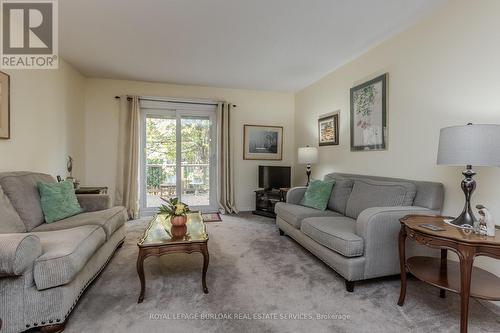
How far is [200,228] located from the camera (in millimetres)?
2336

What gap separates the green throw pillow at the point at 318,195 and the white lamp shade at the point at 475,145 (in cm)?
162

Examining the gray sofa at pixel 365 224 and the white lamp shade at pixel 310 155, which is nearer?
→ the gray sofa at pixel 365 224

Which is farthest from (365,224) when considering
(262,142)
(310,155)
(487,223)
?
(262,142)

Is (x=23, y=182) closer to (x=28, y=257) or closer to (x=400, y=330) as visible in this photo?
(x=28, y=257)

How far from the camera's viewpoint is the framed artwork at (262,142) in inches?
196

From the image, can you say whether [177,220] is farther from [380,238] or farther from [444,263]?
[444,263]

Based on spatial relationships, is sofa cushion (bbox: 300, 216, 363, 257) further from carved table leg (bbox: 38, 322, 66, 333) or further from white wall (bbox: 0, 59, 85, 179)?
white wall (bbox: 0, 59, 85, 179)

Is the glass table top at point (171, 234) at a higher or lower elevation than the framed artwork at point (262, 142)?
lower

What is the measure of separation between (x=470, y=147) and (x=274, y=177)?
326 centimetres

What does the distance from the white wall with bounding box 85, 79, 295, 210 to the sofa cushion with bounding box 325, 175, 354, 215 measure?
210cm

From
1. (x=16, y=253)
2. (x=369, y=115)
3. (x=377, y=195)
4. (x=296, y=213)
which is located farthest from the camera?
(x=369, y=115)

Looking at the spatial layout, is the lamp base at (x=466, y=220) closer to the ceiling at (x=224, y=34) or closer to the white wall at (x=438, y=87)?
the white wall at (x=438, y=87)

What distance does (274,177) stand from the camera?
4.65m

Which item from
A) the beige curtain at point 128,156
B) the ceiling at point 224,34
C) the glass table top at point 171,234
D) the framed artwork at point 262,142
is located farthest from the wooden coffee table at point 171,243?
the framed artwork at point 262,142
